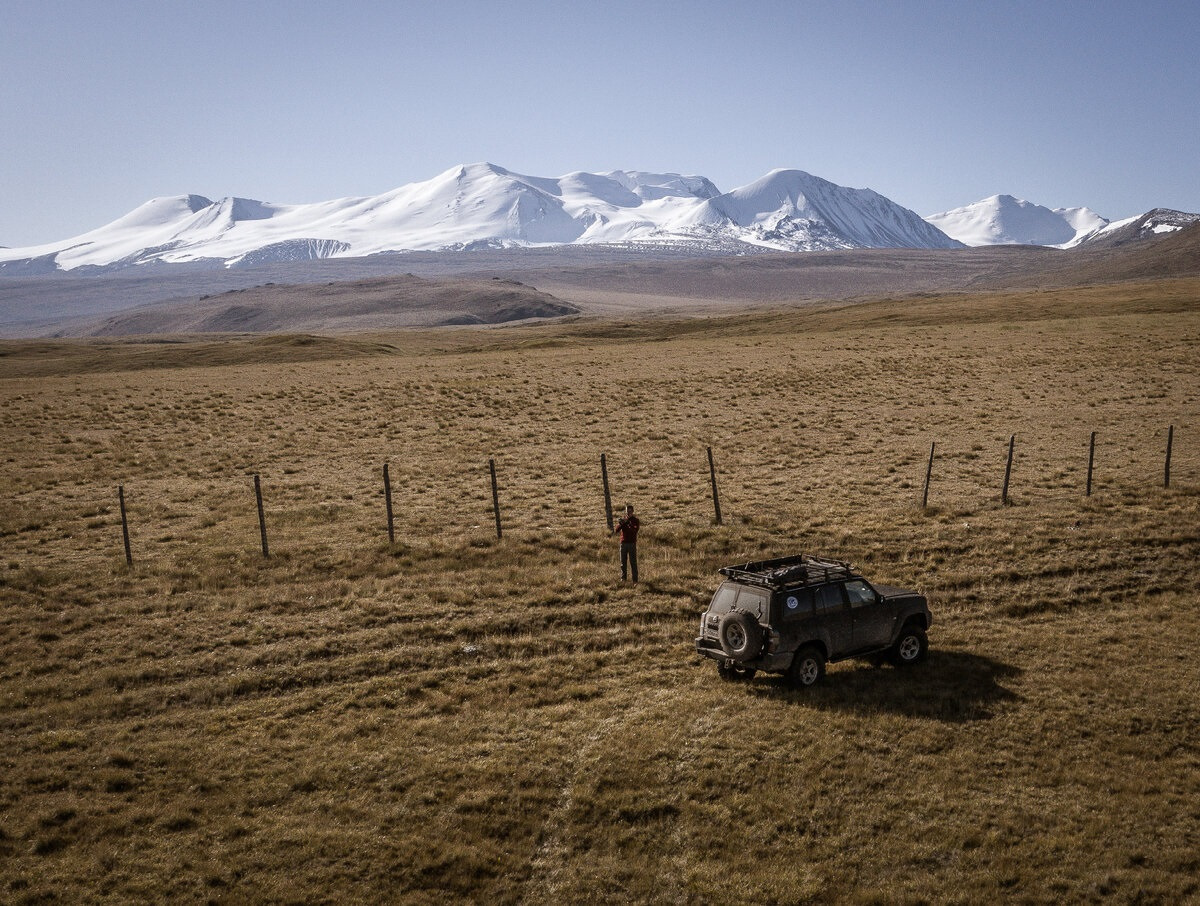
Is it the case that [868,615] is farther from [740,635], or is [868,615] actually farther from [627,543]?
[627,543]

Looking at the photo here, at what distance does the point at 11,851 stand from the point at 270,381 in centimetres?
5624

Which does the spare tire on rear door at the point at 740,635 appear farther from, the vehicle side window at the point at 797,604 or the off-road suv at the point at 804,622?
the vehicle side window at the point at 797,604

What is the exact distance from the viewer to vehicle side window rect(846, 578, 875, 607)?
A: 16.7 metres

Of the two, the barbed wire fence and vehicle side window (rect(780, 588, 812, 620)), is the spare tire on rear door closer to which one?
vehicle side window (rect(780, 588, 812, 620))

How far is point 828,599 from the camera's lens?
16.4 metres

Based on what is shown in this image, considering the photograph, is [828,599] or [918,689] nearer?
[918,689]

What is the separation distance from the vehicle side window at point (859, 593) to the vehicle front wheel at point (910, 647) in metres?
1.00

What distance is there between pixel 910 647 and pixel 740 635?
369 cm

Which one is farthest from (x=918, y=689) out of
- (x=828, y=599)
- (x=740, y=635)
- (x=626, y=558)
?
(x=626, y=558)

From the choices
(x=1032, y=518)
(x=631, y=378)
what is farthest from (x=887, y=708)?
(x=631, y=378)

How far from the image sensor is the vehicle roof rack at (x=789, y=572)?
52.9 ft

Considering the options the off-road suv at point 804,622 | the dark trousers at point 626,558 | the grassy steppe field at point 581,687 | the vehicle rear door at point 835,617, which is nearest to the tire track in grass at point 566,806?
the grassy steppe field at point 581,687

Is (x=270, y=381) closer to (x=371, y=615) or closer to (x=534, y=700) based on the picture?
(x=371, y=615)

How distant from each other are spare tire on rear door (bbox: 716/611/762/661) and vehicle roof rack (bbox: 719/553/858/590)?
0.67 metres
